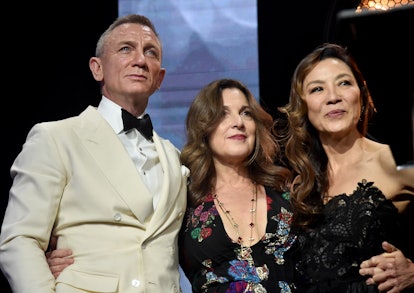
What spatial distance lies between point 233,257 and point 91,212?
65 cm

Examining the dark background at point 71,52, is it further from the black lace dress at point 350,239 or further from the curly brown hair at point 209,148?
the black lace dress at point 350,239

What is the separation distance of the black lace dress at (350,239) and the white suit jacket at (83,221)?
1.84 ft

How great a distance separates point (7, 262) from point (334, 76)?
1.49 m

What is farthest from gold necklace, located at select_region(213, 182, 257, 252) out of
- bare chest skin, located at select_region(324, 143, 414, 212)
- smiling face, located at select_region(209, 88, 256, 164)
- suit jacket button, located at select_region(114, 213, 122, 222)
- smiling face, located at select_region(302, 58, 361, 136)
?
suit jacket button, located at select_region(114, 213, 122, 222)

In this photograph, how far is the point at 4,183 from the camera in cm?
365

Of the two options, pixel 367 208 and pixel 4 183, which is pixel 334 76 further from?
pixel 4 183

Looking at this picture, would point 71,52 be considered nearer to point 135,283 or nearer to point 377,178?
point 135,283

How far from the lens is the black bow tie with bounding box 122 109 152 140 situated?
2.35 m

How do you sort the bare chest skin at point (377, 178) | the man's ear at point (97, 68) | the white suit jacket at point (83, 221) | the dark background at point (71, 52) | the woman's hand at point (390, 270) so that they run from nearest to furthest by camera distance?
the white suit jacket at point (83, 221) < the woman's hand at point (390, 270) < the bare chest skin at point (377, 178) < the man's ear at point (97, 68) < the dark background at point (71, 52)

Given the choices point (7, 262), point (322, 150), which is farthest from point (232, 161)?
point (7, 262)

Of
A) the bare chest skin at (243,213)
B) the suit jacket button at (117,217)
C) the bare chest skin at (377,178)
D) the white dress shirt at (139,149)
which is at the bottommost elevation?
the bare chest skin at (243,213)

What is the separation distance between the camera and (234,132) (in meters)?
2.63

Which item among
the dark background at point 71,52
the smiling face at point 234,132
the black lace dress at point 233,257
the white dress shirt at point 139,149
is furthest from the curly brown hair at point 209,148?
the dark background at point 71,52

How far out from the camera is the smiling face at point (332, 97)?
2.44m
